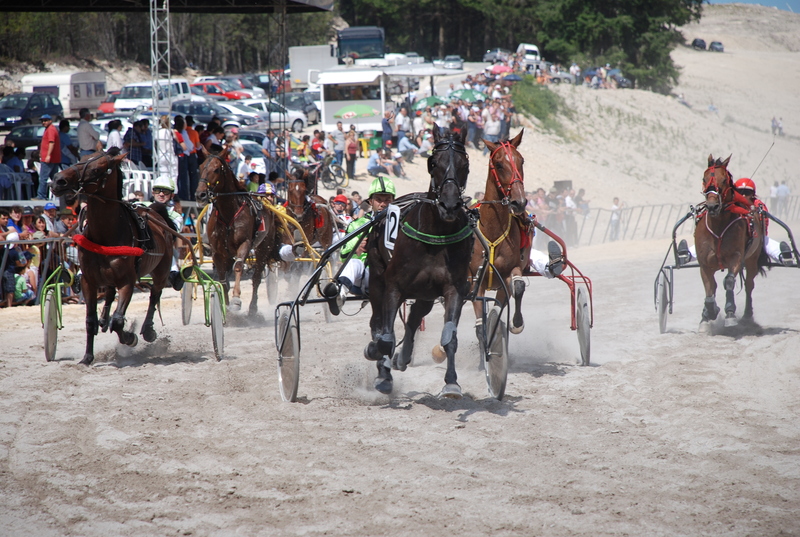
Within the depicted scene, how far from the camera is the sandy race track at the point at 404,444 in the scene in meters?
4.43

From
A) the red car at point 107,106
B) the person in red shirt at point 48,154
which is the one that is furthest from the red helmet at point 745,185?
the red car at point 107,106

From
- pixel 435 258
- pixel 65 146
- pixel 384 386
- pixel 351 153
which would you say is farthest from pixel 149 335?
pixel 351 153

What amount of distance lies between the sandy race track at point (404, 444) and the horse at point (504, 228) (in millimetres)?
871

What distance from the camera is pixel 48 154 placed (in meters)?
14.2

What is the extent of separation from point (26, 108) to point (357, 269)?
24039 millimetres

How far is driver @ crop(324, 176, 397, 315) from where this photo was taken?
695 centimetres

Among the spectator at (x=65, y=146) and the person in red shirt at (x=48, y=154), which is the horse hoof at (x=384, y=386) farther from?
the spectator at (x=65, y=146)

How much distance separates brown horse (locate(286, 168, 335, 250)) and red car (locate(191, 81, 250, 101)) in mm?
28238

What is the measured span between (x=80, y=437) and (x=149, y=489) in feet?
4.30

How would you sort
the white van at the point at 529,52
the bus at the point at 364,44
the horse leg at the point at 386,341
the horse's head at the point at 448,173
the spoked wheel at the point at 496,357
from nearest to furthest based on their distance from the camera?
the horse's head at the point at 448,173, the horse leg at the point at 386,341, the spoked wheel at the point at 496,357, the bus at the point at 364,44, the white van at the point at 529,52

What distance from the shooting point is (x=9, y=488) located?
4.88 m

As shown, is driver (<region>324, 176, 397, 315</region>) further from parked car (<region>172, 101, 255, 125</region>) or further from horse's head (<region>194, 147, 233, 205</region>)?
parked car (<region>172, 101, 255, 125</region>)

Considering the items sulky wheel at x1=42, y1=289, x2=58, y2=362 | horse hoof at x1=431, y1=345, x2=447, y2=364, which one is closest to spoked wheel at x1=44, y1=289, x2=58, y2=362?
sulky wheel at x1=42, y1=289, x2=58, y2=362

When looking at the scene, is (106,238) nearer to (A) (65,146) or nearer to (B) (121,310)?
(B) (121,310)
